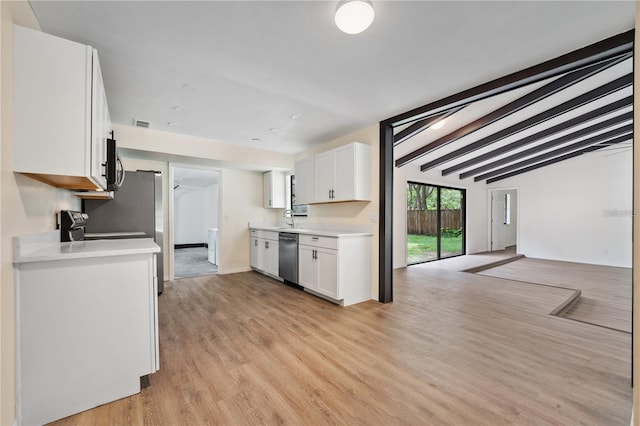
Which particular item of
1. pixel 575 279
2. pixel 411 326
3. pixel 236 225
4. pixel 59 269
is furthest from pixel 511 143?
pixel 59 269

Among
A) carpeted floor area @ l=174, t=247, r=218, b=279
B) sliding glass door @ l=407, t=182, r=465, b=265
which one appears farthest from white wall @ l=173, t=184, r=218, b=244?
sliding glass door @ l=407, t=182, r=465, b=265

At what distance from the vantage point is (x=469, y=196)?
315 inches

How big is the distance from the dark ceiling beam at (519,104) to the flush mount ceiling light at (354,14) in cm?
200

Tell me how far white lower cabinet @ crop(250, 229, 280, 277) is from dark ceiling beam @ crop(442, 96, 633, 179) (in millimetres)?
5076

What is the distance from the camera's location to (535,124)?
4680 mm

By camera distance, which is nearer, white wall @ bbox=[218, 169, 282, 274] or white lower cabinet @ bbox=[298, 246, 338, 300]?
white lower cabinet @ bbox=[298, 246, 338, 300]

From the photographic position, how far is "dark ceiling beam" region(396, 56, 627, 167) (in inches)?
114

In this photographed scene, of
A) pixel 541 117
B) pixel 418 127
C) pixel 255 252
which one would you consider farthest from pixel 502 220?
pixel 255 252

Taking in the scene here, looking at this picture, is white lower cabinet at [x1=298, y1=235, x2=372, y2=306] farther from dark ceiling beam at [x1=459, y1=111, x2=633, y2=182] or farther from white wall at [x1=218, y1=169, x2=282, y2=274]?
dark ceiling beam at [x1=459, y1=111, x2=633, y2=182]

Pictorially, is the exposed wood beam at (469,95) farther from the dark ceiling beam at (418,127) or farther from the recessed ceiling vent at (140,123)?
the recessed ceiling vent at (140,123)

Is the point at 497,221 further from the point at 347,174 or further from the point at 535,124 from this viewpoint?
the point at 347,174

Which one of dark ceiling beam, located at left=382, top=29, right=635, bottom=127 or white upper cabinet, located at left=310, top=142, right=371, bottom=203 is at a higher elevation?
dark ceiling beam, located at left=382, top=29, right=635, bottom=127

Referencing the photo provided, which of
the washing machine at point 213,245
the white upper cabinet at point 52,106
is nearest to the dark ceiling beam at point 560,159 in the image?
the washing machine at point 213,245

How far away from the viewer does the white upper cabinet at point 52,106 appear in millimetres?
1441
